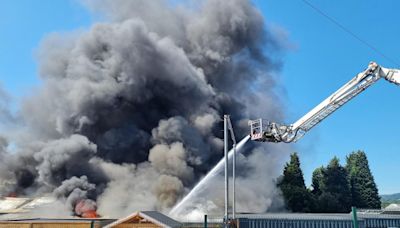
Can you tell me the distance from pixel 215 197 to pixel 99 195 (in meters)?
15.5

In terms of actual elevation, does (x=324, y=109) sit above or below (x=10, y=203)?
above

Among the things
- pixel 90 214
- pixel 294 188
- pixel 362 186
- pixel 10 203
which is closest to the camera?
pixel 90 214

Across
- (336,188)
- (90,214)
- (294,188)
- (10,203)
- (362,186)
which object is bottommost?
(90,214)

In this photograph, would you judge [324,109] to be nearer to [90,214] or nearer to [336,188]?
[90,214]

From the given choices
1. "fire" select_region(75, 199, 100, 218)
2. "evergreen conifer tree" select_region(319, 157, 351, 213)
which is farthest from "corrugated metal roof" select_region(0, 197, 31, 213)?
"evergreen conifer tree" select_region(319, 157, 351, 213)

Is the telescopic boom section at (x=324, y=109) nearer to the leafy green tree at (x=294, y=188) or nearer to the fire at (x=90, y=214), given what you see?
the fire at (x=90, y=214)

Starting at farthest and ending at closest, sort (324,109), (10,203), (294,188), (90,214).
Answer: (294,188) < (10,203) < (90,214) < (324,109)

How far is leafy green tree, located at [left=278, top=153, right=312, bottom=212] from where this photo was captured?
53.7m

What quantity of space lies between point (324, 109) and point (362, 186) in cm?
4867

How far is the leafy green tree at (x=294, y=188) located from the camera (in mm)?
53719

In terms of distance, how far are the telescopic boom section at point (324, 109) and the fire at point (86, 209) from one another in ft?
81.9

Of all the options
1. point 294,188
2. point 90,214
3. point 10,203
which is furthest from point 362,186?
point 10,203

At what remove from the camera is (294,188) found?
181 feet

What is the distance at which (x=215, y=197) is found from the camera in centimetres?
4634
